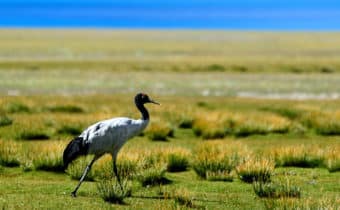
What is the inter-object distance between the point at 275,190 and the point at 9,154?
19.5ft

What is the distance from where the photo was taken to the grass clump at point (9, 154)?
13.6m

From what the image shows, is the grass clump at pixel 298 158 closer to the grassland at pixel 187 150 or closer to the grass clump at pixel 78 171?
the grassland at pixel 187 150

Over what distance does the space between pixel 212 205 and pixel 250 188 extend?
1632mm

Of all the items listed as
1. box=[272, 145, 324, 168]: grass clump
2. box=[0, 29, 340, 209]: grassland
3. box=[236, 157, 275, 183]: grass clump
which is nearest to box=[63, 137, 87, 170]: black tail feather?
box=[0, 29, 340, 209]: grassland

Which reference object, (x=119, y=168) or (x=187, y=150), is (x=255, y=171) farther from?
(x=187, y=150)

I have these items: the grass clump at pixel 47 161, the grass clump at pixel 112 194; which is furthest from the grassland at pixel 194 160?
the grass clump at pixel 112 194

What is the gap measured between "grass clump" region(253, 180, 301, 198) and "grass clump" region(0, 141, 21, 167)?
5204 millimetres

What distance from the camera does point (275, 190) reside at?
1046 centimetres

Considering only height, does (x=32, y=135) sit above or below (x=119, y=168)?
above

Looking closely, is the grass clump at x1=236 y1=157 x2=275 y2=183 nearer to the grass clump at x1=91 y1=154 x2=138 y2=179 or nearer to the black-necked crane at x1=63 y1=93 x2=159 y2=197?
the grass clump at x1=91 y1=154 x2=138 y2=179

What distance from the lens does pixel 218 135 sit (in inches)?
776

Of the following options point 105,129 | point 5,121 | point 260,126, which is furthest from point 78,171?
point 260,126

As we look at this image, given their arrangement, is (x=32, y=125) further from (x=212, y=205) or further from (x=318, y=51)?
(x=318, y=51)

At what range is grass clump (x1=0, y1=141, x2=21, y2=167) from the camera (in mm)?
13570
